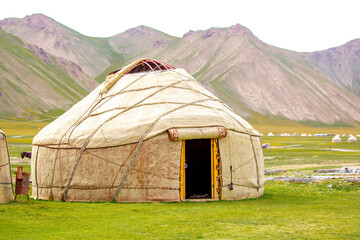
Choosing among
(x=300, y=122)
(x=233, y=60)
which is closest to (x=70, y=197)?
(x=300, y=122)

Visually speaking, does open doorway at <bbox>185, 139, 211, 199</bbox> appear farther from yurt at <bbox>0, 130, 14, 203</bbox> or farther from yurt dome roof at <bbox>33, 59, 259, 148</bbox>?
yurt at <bbox>0, 130, 14, 203</bbox>

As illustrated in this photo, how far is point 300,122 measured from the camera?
13150 centimetres

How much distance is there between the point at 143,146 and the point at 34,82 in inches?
4201

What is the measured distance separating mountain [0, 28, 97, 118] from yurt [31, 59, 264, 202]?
8391 centimetres

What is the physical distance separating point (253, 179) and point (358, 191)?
3.52 m

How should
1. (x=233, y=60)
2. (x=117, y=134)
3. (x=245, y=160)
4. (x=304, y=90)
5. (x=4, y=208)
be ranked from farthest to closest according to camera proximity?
(x=233, y=60), (x=304, y=90), (x=245, y=160), (x=117, y=134), (x=4, y=208)

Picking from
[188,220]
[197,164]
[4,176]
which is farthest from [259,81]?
[188,220]

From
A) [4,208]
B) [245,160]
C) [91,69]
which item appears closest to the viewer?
[4,208]

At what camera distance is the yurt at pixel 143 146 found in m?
10.3

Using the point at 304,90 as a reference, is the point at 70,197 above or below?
below

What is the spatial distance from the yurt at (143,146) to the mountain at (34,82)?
83905 mm

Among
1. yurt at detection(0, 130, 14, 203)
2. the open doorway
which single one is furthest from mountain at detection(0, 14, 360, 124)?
yurt at detection(0, 130, 14, 203)

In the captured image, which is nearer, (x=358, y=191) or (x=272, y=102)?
(x=358, y=191)

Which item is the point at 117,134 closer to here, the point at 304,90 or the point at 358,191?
the point at 358,191
